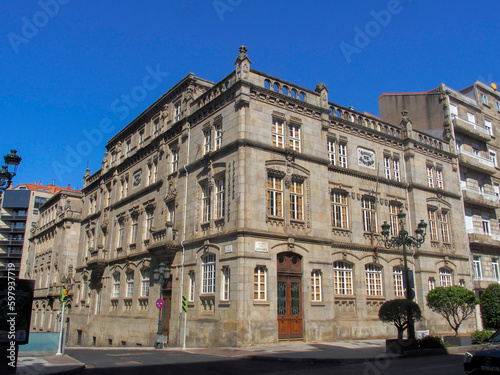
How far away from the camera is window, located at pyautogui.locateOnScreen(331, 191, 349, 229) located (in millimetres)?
24678

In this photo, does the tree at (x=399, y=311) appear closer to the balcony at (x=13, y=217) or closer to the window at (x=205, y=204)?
the window at (x=205, y=204)

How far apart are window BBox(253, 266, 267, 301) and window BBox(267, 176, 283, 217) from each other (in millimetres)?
2832

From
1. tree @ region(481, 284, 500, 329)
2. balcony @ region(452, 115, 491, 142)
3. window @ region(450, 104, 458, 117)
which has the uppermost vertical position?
window @ region(450, 104, 458, 117)

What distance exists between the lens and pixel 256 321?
19141 millimetres

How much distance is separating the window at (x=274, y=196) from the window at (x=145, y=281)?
438 inches

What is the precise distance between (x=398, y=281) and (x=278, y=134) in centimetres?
1207

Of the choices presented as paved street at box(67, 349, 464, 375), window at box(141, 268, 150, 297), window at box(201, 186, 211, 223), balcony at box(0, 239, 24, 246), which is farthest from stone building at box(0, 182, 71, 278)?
paved street at box(67, 349, 464, 375)

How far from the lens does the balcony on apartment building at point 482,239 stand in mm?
31625

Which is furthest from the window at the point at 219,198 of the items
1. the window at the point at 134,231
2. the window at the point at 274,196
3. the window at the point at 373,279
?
the window at the point at 134,231

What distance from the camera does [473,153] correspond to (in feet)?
115

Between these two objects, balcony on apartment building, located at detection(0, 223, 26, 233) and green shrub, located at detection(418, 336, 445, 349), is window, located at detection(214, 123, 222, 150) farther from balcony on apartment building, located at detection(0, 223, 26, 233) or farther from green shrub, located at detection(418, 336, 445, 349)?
balcony on apartment building, located at detection(0, 223, 26, 233)

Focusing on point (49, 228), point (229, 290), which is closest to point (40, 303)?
point (49, 228)

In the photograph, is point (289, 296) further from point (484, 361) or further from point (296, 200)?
point (484, 361)

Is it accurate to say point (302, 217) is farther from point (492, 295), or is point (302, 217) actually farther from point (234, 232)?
point (492, 295)
